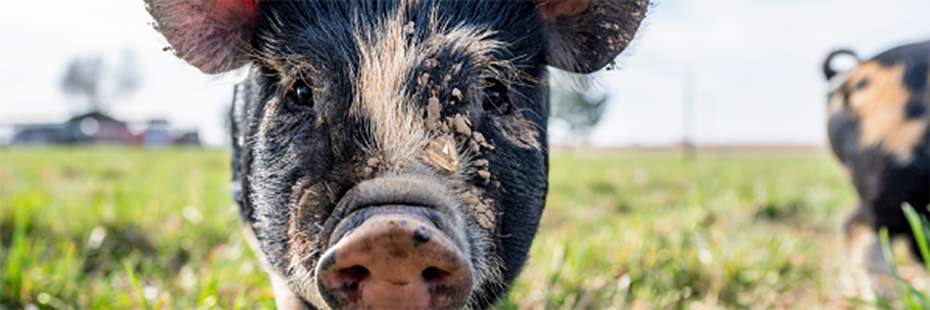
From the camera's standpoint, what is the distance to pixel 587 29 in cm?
191

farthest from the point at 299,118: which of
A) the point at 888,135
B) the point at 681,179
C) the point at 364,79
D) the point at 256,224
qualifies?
the point at 681,179

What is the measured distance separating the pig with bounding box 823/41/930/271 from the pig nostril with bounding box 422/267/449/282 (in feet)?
8.15

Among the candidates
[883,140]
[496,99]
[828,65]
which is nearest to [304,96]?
[496,99]

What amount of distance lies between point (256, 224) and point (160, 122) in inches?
1490

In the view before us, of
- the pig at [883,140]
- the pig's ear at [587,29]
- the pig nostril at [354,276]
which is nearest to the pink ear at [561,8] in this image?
the pig's ear at [587,29]

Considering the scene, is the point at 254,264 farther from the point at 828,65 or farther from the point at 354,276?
the point at 828,65

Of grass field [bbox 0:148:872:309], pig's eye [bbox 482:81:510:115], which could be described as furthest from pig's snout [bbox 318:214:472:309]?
grass field [bbox 0:148:872:309]

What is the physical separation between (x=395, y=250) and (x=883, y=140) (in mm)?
2914

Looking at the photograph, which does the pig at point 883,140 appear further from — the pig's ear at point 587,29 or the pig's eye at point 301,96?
the pig's eye at point 301,96

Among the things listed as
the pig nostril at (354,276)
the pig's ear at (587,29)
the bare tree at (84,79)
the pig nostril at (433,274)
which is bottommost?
the bare tree at (84,79)

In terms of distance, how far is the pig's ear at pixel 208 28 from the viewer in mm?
1741

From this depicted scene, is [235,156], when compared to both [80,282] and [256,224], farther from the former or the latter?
[80,282]

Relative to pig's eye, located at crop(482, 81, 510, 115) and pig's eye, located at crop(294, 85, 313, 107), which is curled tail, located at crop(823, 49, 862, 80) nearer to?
pig's eye, located at crop(482, 81, 510, 115)

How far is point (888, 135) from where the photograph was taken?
9.53 feet
